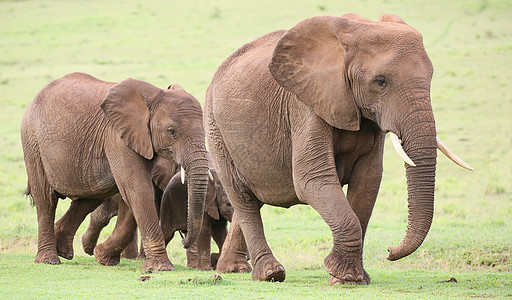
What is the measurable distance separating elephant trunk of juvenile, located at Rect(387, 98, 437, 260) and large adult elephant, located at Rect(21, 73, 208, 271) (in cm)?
312

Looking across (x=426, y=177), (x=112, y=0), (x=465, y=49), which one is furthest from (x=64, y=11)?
(x=426, y=177)

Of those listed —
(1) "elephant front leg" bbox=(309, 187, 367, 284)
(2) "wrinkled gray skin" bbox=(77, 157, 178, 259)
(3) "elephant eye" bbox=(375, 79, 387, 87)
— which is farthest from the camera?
(2) "wrinkled gray skin" bbox=(77, 157, 178, 259)

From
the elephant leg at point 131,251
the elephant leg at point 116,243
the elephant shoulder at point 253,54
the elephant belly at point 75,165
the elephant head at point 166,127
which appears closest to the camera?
the elephant shoulder at point 253,54

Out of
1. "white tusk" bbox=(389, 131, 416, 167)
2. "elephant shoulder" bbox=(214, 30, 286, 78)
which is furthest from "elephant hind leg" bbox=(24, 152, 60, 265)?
"white tusk" bbox=(389, 131, 416, 167)

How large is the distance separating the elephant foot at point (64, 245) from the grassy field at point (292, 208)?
0.22 meters

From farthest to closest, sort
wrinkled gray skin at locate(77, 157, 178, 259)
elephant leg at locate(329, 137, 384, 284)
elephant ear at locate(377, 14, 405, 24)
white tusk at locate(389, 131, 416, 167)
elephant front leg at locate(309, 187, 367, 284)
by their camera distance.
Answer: wrinkled gray skin at locate(77, 157, 178, 259) < elephant leg at locate(329, 137, 384, 284) < elephant ear at locate(377, 14, 405, 24) < elephant front leg at locate(309, 187, 367, 284) < white tusk at locate(389, 131, 416, 167)

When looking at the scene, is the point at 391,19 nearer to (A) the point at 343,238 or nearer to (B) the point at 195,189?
(A) the point at 343,238

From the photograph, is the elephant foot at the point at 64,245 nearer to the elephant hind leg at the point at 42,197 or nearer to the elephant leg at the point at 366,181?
the elephant hind leg at the point at 42,197

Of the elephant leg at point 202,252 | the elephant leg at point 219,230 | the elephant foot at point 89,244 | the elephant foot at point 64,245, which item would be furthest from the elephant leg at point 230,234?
the elephant foot at point 89,244

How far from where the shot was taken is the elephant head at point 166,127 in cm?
929

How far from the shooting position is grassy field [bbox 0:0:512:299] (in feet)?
24.9

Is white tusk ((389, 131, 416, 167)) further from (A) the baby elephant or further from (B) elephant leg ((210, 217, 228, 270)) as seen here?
(B) elephant leg ((210, 217, 228, 270))

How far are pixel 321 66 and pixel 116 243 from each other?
3834 millimetres

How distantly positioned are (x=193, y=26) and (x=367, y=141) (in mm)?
31719
